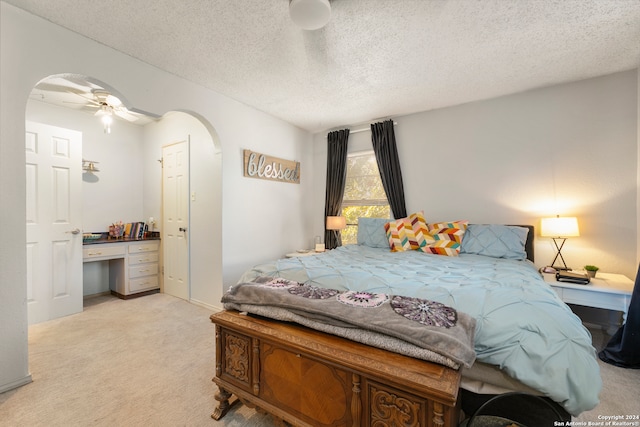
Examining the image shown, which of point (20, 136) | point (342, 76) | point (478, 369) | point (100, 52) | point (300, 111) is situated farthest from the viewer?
point (300, 111)

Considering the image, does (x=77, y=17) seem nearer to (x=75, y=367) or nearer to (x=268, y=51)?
(x=268, y=51)

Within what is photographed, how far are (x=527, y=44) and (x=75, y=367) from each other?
4.41 metres

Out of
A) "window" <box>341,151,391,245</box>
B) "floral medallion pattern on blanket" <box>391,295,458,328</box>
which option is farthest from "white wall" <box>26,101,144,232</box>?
"floral medallion pattern on blanket" <box>391,295,458,328</box>

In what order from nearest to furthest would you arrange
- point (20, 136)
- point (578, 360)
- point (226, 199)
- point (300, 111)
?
point (578, 360), point (20, 136), point (226, 199), point (300, 111)

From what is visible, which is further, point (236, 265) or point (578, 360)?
point (236, 265)

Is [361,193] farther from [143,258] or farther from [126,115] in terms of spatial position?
[126,115]

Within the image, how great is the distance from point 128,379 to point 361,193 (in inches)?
134

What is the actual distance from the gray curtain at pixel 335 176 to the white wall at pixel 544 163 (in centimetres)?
102

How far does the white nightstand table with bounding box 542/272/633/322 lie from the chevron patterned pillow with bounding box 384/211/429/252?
1169 millimetres

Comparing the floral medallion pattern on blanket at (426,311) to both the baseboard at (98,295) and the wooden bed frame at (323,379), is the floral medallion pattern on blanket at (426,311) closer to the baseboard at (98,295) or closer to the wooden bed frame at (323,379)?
the wooden bed frame at (323,379)

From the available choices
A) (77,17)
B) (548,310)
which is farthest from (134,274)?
(548,310)

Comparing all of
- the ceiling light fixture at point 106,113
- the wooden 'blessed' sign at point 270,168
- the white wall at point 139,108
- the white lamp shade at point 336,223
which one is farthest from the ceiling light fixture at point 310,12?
the ceiling light fixture at point 106,113

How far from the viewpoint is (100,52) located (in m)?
2.16

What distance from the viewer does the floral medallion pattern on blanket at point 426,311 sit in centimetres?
114
